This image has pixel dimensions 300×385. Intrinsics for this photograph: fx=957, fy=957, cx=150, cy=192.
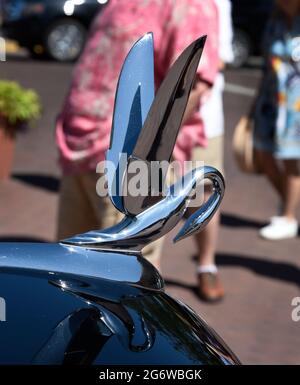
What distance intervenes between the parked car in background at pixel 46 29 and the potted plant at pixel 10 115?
7.05 meters

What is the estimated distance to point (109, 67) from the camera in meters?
3.23

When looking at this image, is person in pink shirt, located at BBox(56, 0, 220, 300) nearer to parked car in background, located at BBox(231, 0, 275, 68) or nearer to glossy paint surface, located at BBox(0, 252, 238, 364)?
glossy paint surface, located at BBox(0, 252, 238, 364)

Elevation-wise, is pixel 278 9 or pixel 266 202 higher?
pixel 278 9

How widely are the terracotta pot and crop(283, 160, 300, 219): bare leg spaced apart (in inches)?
98.7

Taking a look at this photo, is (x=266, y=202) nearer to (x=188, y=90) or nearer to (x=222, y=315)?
(x=222, y=315)

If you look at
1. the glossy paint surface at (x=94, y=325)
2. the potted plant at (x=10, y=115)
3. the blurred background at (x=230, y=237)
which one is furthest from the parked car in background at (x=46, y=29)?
the glossy paint surface at (x=94, y=325)

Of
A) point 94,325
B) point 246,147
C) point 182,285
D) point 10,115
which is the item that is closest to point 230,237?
point 246,147

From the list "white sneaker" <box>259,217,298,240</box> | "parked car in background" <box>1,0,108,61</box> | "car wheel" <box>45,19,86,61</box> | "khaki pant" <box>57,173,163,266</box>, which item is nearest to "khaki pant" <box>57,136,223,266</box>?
"khaki pant" <box>57,173,163,266</box>

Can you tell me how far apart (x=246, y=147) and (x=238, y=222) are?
95 cm

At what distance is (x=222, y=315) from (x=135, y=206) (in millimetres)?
2989

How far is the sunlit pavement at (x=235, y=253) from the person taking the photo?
4422 millimetres

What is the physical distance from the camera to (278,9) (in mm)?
5383

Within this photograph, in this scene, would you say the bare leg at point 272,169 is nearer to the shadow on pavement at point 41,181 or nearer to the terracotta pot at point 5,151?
the shadow on pavement at point 41,181
